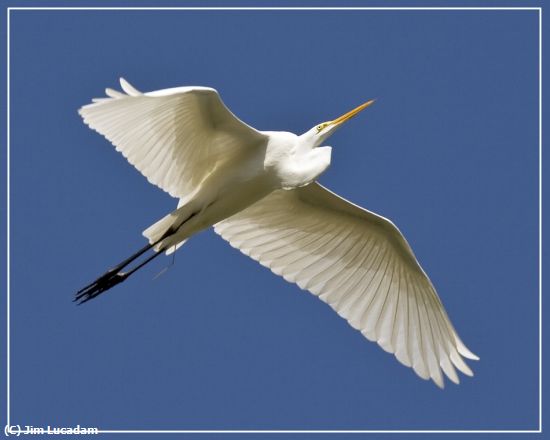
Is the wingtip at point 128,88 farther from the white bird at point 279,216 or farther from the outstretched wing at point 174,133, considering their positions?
the outstretched wing at point 174,133

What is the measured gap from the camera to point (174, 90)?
31.9 ft

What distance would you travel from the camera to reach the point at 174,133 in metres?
10.6

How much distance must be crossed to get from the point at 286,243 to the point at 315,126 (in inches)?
59.6

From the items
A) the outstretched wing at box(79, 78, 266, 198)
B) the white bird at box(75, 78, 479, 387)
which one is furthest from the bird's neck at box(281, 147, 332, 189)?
the outstretched wing at box(79, 78, 266, 198)

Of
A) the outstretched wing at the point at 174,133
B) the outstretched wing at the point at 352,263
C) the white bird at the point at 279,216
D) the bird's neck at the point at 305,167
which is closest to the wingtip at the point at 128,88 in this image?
the white bird at the point at 279,216

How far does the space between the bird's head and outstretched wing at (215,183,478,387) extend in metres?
0.84

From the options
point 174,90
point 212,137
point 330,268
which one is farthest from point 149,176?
point 330,268

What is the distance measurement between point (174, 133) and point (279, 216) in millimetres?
1579

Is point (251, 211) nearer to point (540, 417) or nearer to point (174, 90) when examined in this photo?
point (174, 90)

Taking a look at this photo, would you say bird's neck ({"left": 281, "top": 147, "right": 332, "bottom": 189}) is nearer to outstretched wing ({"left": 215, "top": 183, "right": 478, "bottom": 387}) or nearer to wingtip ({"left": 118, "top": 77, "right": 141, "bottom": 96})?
outstretched wing ({"left": 215, "top": 183, "right": 478, "bottom": 387})

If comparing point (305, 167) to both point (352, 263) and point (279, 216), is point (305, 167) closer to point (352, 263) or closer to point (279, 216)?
point (279, 216)

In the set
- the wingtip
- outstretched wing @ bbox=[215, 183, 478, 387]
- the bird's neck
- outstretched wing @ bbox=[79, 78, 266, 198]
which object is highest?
the wingtip

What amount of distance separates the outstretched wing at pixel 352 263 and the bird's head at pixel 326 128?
0.84 metres

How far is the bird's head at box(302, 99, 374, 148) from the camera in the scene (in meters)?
10.6
